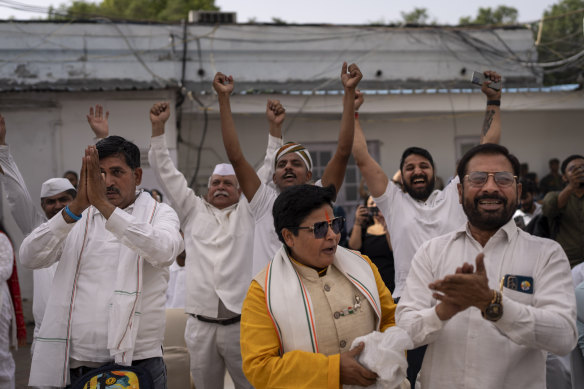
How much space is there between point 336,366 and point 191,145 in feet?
33.4

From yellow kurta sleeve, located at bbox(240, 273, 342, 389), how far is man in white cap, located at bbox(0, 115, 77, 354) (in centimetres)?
233

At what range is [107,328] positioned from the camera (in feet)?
10.5

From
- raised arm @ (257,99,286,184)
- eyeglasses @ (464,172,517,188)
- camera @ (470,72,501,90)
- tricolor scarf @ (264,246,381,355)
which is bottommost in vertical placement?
tricolor scarf @ (264,246,381,355)

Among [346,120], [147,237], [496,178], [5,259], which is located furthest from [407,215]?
[5,259]

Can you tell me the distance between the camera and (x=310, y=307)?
2779 millimetres

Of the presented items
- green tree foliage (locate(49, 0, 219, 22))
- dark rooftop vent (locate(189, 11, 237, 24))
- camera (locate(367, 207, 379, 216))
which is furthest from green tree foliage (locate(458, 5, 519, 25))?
camera (locate(367, 207, 379, 216))

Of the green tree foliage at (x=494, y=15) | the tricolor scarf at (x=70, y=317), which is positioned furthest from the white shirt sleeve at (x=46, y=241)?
the green tree foliage at (x=494, y=15)

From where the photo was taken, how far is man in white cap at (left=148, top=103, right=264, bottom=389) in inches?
176

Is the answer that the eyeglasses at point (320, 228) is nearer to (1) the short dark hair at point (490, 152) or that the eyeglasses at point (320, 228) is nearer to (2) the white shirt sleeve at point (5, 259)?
(1) the short dark hair at point (490, 152)

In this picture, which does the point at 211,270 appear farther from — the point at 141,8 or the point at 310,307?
the point at 141,8

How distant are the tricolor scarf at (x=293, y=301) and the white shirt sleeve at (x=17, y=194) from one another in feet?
7.64

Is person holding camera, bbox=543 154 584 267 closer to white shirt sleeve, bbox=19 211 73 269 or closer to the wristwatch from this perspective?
the wristwatch

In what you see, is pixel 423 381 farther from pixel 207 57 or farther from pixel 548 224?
pixel 207 57

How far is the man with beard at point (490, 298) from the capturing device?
2.35m
